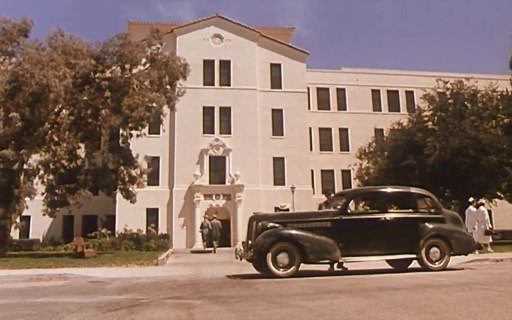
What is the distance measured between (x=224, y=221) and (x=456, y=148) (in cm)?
1728

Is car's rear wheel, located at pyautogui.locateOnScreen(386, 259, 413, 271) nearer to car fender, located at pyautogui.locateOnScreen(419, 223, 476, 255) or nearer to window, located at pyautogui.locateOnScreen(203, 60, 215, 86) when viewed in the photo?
car fender, located at pyautogui.locateOnScreen(419, 223, 476, 255)

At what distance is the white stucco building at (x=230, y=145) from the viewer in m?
37.8

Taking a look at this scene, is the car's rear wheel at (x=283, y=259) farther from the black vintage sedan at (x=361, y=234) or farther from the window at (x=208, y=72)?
the window at (x=208, y=72)

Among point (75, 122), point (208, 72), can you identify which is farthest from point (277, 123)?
point (75, 122)

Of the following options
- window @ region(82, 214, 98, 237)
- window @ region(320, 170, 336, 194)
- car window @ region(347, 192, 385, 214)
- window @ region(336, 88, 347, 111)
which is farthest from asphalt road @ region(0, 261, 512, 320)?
window @ region(336, 88, 347, 111)

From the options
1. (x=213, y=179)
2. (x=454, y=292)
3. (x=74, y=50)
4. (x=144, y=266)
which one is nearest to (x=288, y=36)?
(x=213, y=179)

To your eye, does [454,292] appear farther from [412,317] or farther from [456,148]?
[456,148]

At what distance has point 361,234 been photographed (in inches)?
491

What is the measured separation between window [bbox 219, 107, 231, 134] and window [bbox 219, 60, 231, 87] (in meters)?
2.02

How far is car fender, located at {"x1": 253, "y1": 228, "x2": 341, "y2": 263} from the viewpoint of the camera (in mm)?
12117

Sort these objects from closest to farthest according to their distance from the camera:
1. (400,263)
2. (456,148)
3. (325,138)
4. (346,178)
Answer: (400,263) → (456,148) → (346,178) → (325,138)

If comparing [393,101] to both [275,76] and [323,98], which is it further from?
[275,76]

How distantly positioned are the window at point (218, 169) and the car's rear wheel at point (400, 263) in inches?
990

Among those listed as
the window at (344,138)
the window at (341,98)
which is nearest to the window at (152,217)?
the window at (344,138)
